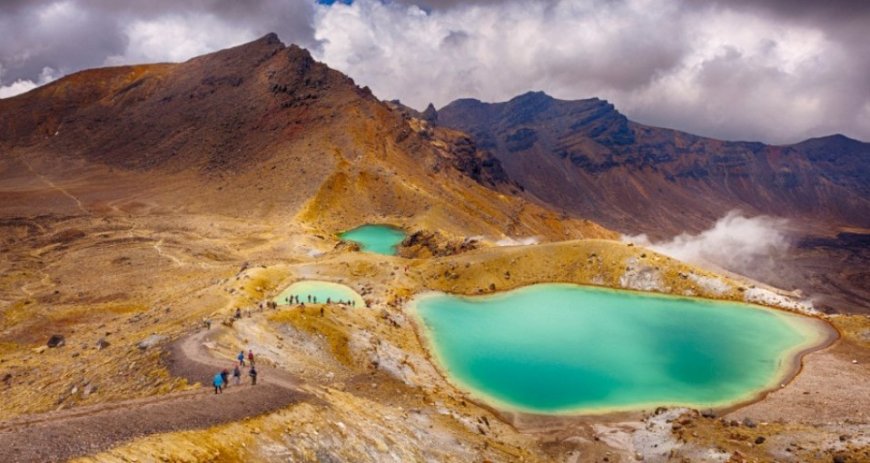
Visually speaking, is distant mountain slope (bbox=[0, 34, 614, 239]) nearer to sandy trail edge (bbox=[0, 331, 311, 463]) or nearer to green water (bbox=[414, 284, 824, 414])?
green water (bbox=[414, 284, 824, 414])

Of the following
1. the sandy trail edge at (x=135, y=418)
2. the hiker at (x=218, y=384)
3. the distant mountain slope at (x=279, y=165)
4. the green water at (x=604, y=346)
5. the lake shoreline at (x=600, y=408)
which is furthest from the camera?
the distant mountain slope at (x=279, y=165)

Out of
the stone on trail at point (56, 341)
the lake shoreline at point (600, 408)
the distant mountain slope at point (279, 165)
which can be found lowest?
the stone on trail at point (56, 341)

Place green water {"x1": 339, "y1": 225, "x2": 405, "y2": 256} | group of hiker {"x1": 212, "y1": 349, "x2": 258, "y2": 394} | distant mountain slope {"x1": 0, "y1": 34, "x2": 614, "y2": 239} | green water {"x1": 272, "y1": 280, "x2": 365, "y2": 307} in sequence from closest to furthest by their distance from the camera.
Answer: group of hiker {"x1": 212, "y1": 349, "x2": 258, "y2": 394} < green water {"x1": 272, "y1": 280, "x2": 365, "y2": 307} < green water {"x1": 339, "y1": 225, "x2": 405, "y2": 256} < distant mountain slope {"x1": 0, "y1": 34, "x2": 614, "y2": 239}

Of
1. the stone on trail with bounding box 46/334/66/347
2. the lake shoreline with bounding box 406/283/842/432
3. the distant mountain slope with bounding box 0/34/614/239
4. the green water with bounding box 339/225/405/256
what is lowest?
the stone on trail with bounding box 46/334/66/347

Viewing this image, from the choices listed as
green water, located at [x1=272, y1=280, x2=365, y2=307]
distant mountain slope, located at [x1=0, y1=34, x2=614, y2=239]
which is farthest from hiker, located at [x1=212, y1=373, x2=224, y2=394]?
distant mountain slope, located at [x1=0, y1=34, x2=614, y2=239]

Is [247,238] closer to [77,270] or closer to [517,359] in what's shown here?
[77,270]

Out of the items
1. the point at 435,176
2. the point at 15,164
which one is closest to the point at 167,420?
the point at 435,176

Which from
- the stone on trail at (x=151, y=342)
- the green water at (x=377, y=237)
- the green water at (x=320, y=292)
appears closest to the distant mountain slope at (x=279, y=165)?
the green water at (x=377, y=237)

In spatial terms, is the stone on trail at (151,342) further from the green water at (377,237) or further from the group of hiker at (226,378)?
the green water at (377,237)
